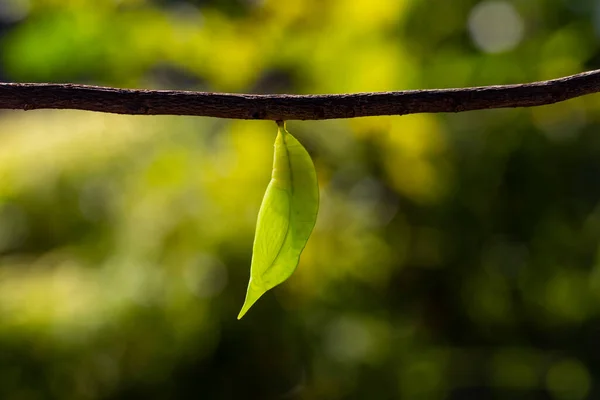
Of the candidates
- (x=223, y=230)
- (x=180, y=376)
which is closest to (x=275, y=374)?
(x=180, y=376)

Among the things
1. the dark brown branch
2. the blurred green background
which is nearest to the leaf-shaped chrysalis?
the dark brown branch

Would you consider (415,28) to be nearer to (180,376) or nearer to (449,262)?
(449,262)

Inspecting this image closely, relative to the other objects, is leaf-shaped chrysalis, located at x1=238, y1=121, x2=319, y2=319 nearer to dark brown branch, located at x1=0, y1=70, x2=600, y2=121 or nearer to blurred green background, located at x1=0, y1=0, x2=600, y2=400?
dark brown branch, located at x1=0, y1=70, x2=600, y2=121

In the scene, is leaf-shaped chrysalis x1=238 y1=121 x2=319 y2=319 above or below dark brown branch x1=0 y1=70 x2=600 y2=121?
below

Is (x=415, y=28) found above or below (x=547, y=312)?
above

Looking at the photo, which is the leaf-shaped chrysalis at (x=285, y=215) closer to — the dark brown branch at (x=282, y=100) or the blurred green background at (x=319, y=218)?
the dark brown branch at (x=282, y=100)

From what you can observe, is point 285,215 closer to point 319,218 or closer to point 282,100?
point 282,100
